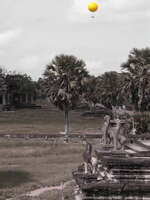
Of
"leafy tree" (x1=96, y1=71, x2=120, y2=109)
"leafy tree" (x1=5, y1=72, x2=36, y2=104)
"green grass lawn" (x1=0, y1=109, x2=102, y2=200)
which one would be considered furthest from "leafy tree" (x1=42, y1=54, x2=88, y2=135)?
"leafy tree" (x1=5, y1=72, x2=36, y2=104)

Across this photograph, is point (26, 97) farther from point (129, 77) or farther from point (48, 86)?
point (129, 77)

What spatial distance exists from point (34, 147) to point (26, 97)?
251 feet

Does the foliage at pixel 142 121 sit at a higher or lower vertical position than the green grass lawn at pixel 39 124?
higher

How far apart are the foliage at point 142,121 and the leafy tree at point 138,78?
2.57 ft

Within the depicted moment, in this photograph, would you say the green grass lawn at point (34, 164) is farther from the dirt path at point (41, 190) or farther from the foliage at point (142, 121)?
the foliage at point (142, 121)

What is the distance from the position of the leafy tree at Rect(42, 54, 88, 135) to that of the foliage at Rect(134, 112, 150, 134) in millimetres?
9074

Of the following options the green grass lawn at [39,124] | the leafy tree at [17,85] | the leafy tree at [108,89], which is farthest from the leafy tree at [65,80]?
the leafy tree at [17,85]

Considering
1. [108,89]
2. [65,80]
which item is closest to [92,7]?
[65,80]

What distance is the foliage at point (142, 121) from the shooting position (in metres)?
38.2

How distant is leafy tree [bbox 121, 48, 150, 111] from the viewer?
3628 centimetres

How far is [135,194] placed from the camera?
1189 cm

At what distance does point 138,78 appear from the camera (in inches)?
1453

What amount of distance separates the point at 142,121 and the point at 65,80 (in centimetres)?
1133

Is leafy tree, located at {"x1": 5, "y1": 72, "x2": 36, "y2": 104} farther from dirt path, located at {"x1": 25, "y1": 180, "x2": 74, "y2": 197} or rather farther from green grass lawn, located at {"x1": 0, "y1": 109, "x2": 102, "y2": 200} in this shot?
dirt path, located at {"x1": 25, "y1": 180, "x2": 74, "y2": 197}
